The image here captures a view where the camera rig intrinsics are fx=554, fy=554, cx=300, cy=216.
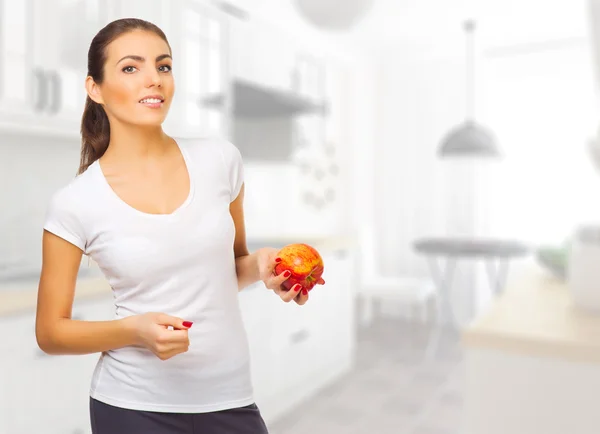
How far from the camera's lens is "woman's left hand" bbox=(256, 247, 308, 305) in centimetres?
39

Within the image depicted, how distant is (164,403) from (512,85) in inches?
189

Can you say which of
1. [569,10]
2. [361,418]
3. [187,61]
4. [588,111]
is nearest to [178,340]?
[187,61]

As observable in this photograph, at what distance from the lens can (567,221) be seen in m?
4.33

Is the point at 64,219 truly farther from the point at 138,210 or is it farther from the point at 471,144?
the point at 471,144

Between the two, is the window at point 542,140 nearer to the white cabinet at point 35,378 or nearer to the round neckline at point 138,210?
the white cabinet at point 35,378

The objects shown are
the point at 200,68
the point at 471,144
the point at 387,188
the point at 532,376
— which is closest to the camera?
the point at 200,68

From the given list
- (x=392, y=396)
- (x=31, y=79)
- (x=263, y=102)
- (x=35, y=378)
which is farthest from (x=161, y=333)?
(x=392, y=396)

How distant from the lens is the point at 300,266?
1.30 feet

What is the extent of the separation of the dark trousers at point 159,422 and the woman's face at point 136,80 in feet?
0.69

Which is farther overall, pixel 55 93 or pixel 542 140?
pixel 542 140

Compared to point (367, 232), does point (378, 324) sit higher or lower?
lower

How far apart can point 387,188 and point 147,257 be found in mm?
5007

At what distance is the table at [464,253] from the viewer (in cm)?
381

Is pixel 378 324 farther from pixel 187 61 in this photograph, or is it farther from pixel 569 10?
pixel 187 61
